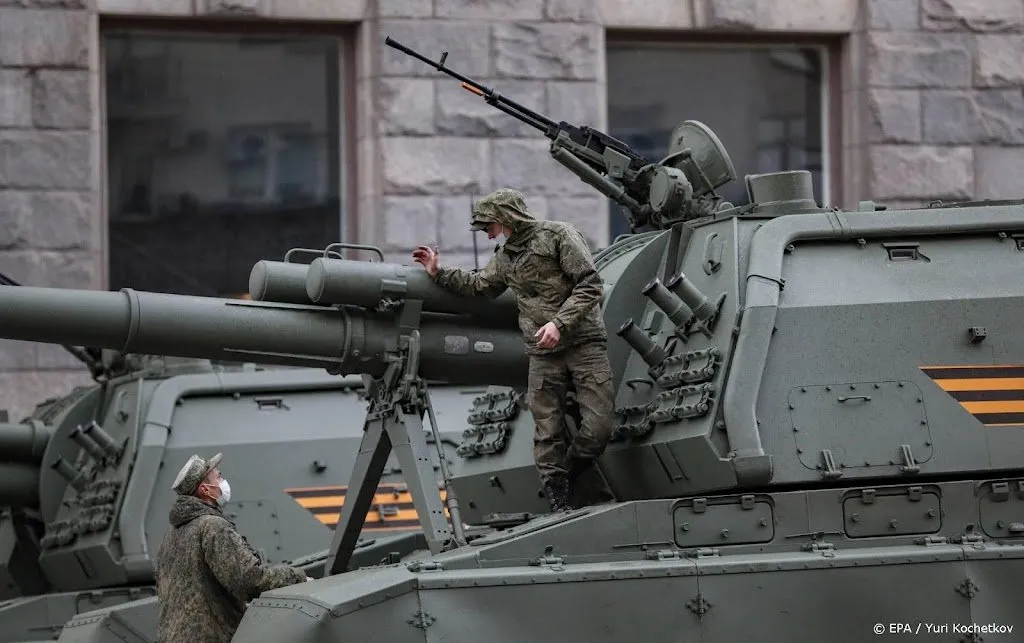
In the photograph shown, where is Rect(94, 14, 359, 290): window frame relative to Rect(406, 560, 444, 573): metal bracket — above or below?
above

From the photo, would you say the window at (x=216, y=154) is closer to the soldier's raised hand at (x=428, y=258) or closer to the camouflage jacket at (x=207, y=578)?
the soldier's raised hand at (x=428, y=258)

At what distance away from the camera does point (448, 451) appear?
44.4ft

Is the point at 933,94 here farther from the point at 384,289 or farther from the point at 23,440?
the point at 384,289

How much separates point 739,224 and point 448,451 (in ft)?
13.6

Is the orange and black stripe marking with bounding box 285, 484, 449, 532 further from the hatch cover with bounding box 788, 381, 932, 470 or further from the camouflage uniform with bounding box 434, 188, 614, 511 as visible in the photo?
the hatch cover with bounding box 788, 381, 932, 470

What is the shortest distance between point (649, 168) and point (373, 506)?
3.11m

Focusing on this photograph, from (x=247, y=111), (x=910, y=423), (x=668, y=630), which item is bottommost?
(x=668, y=630)

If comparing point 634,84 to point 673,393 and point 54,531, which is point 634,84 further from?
point 673,393

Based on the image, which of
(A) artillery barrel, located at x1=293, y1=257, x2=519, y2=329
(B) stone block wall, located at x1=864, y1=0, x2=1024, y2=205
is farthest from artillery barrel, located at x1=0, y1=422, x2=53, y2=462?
(B) stone block wall, located at x1=864, y1=0, x2=1024, y2=205

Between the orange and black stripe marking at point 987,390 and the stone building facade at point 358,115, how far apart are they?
661cm

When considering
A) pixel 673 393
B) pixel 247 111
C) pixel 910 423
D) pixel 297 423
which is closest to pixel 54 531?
pixel 297 423

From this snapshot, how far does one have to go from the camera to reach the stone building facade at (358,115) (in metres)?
15.5

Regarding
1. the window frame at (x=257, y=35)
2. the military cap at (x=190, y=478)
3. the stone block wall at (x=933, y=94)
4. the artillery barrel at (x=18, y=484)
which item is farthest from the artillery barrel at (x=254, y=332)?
the stone block wall at (x=933, y=94)

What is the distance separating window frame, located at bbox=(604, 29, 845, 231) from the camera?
17.1m
